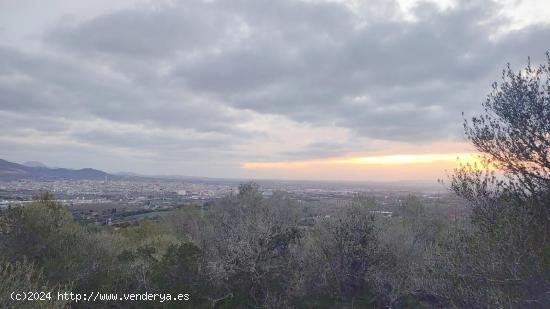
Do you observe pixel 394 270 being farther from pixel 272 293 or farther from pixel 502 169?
pixel 502 169

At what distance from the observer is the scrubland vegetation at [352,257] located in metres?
10.5

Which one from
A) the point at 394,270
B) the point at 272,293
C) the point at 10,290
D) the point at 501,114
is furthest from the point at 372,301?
the point at 10,290

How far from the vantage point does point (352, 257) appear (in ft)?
69.8

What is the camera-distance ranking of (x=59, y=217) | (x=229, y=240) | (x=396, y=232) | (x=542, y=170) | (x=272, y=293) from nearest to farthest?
1. (x=542, y=170)
2. (x=272, y=293)
3. (x=229, y=240)
4. (x=59, y=217)
5. (x=396, y=232)

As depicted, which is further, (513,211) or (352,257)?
(352,257)

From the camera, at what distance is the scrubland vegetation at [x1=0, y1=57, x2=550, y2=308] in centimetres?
1052

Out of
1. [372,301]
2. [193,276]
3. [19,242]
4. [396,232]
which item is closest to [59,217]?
[19,242]

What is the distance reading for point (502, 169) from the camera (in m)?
11.9

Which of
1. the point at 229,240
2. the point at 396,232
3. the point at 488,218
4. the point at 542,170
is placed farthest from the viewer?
the point at 396,232

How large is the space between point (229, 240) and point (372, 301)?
745 cm

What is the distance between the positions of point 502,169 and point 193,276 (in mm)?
14825

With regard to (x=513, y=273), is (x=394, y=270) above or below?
below

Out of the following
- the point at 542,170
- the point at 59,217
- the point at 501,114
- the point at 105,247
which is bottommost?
the point at 105,247

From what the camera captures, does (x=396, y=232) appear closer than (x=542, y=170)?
No
